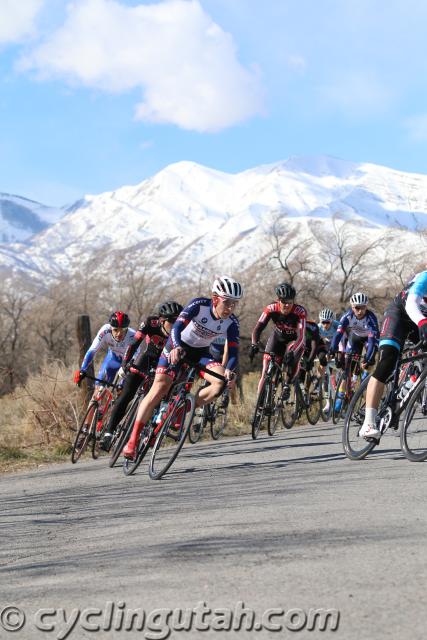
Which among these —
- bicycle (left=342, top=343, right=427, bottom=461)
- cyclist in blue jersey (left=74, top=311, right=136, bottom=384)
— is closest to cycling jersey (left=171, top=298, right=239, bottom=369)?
bicycle (left=342, top=343, right=427, bottom=461)

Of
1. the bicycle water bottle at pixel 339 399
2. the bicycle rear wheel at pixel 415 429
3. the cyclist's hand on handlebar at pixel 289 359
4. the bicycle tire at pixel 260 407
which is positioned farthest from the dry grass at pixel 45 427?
the bicycle rear wheel at pixel 415 429

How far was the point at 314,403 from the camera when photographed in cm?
1419

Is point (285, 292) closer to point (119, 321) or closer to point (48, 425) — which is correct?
point (119, 321)

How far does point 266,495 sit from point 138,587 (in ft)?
8.66

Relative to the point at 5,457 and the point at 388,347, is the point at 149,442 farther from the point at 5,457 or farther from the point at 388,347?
the point at 5,457

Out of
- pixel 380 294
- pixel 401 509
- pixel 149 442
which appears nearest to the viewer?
pixel 401 509

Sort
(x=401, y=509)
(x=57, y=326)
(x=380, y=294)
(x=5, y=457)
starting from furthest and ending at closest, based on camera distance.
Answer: (x=57, y=326) → (x=380, y=294) → (x=5, y=457) → (x=401, y=509)

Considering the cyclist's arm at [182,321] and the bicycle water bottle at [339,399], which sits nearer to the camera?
the cyclist's arm at [182,321]

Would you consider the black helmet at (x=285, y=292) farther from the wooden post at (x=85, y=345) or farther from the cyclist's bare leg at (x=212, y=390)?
the wooden post at (x=85, y=345)

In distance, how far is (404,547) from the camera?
4.55m

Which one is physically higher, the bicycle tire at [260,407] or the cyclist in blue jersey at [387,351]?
the cyclist in blue jersey at [387,351]

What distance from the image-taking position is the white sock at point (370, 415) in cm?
778

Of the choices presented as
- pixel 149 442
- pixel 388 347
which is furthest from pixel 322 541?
pixel 149 442

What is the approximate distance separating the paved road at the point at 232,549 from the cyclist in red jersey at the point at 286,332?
3998 mm
